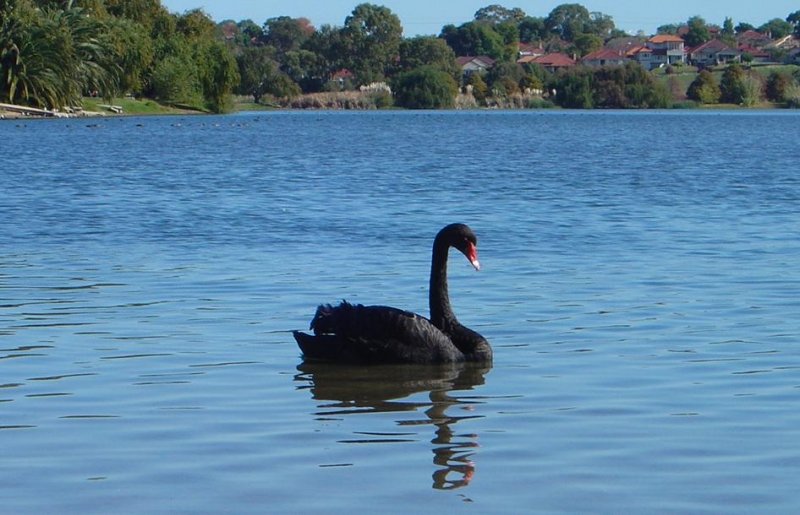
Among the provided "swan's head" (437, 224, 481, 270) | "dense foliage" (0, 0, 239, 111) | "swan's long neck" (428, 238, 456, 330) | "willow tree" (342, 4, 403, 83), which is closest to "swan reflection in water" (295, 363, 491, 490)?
"swan's long neck" (428, 238, 456, 330)

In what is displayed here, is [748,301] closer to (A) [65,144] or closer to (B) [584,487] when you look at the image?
(B) [584,487]

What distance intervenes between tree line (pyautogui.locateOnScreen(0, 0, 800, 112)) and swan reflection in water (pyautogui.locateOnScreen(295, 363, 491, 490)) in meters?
71.9

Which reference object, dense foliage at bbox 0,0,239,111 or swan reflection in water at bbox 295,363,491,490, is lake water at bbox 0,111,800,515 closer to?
swan reflection in water at bbox 295,363,491,490

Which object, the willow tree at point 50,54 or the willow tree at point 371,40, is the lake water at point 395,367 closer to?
the willow tree at point 50,54

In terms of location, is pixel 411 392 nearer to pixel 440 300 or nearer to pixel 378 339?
pixel 378 339

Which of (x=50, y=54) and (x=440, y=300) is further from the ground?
(x=50, y=54)

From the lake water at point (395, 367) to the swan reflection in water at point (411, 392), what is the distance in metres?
0.02

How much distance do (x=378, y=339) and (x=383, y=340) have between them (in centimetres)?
→ 3

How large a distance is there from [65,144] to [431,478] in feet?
137

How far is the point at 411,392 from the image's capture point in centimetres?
844

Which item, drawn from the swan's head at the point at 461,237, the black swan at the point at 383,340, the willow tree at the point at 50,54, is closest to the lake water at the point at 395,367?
the black swan at the point at 383,340

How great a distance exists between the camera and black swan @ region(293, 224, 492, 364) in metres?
9.05

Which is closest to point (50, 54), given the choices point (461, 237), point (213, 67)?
point (213, 67)

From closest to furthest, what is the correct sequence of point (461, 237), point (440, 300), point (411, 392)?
1. point (411, 392)
2. point (440, 300)
3. point (461, 237)
